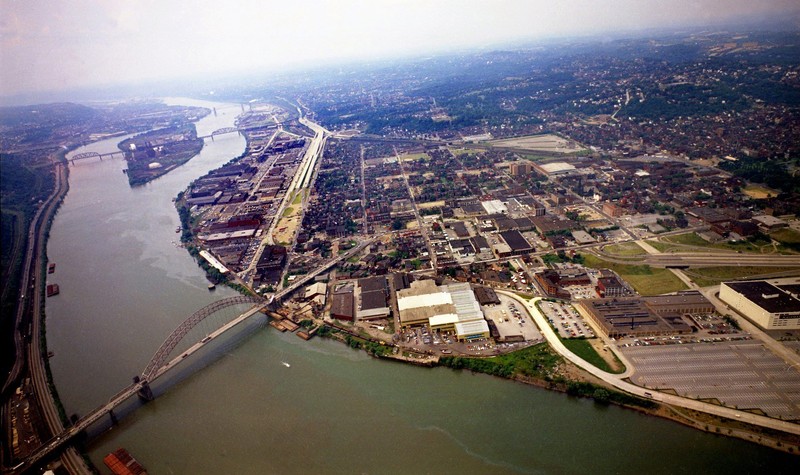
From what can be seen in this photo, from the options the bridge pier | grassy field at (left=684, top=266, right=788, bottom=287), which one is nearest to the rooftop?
grassy field at (left=684, top=266, right=788, bottom=287)

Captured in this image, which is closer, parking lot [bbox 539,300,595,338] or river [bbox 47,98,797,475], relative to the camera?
river [bbox 47,98,797,475]

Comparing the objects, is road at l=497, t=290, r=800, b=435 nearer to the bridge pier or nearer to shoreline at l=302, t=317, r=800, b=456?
shoreline at l=302, t=317, r=800, b=456

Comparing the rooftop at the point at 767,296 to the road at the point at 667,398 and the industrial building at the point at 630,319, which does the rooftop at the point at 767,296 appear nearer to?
the industrial building at the point at 630,319

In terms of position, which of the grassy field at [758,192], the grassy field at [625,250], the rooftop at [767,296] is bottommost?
the grassy field at [625,250]

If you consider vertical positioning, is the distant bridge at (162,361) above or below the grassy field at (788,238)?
above

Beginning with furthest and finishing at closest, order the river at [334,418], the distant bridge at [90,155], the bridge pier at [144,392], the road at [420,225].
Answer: the distant bridge at [90,155]
the road at [420,225]
the bridge pier at [144,392]
the river at [334,418]

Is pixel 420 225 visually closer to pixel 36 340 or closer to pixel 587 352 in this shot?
pixel 587 352

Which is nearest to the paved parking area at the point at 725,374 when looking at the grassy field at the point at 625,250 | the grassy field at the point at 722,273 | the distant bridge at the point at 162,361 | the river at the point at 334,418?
the river at the point at 334,418
